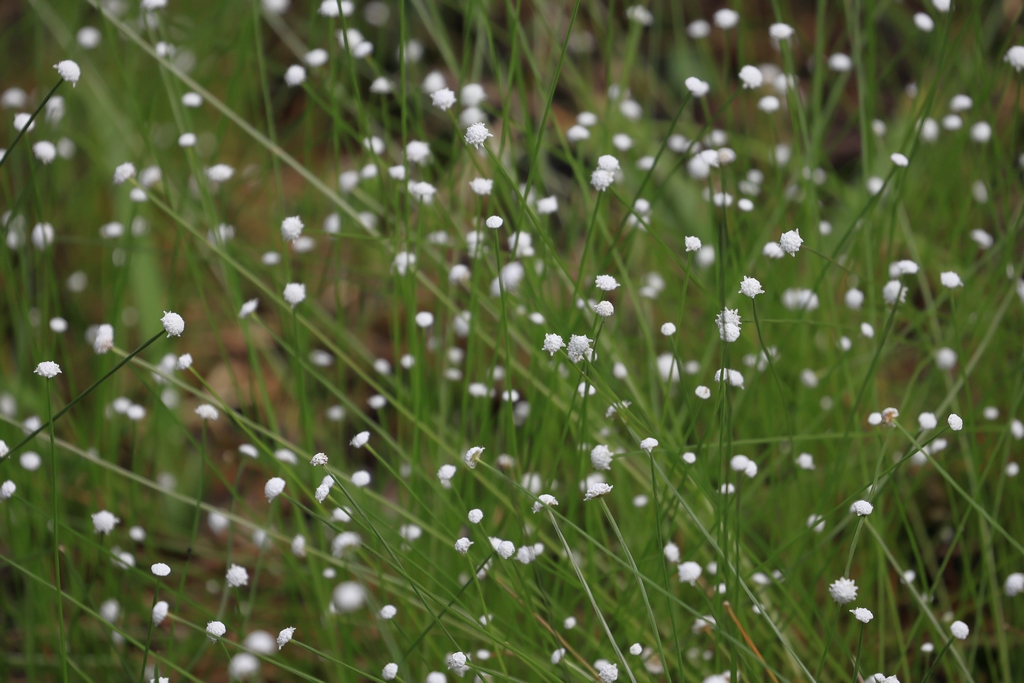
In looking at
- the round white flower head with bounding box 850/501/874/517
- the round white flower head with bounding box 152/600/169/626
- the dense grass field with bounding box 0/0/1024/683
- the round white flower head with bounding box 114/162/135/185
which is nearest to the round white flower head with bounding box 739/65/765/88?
the dense grass field with bounding box 0/0/1024/683

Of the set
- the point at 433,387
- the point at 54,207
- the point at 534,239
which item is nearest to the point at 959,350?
the point at 534,239

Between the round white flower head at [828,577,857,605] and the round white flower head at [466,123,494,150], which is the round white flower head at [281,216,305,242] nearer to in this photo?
the round white flower head at [466,123,494,150]

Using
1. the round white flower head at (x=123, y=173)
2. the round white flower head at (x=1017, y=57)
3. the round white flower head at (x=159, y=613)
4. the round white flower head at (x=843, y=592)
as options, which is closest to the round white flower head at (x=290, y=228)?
the round white flower head at (x=123, y=173)

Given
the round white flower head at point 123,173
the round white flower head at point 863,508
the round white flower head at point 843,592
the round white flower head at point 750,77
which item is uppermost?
the round white flower head at point 750,77

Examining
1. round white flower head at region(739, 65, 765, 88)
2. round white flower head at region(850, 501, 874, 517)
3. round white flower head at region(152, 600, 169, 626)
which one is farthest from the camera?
round white flower head at region(739, 65, 765, 88)

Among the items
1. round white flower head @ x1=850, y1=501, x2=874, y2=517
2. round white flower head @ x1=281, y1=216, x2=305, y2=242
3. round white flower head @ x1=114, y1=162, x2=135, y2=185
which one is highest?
round white flower head @ x1=850, y1=501, x2=874, y2=517

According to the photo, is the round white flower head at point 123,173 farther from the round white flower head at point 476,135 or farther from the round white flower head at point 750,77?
the round white flower head at point 750,77

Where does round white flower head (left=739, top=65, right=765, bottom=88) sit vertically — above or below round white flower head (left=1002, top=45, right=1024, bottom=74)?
below

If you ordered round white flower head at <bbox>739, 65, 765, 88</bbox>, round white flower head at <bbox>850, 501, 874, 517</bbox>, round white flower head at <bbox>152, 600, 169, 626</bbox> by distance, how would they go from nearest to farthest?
round white flower head at <bbox>850, 501, 874, 517</bbox> < round white flower head at <bbox>152, 600, 169, 626</bbox> < round white flower head at <bbox>739, 65, 765, 88</bbox>

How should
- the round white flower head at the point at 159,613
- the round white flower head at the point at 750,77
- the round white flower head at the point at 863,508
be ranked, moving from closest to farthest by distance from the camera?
the round white flower head at the point at 863,508
the round white flower head at the point at 159,613
the round white flower head at the point at 750,77
